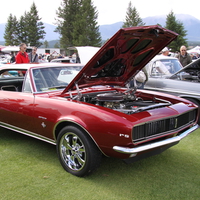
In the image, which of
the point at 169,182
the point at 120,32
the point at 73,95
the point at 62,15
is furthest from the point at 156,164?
the point at 62,15

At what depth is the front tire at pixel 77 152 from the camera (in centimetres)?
293

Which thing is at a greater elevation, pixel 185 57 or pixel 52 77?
pixel 185 57

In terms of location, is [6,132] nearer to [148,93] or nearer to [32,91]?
[32,91]

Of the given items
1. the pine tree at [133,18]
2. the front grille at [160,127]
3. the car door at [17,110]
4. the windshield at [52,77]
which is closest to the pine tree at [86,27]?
the pine tree at [133,18]

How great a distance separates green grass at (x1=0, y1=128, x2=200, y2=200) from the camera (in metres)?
2.73

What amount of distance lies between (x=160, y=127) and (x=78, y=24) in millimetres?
57320

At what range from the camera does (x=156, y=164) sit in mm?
3521

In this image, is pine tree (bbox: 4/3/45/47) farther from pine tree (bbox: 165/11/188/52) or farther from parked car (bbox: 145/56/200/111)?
parked car (bbox: 145/56/200/111)

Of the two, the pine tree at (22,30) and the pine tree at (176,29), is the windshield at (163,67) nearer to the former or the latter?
the pine tree at (176,29)

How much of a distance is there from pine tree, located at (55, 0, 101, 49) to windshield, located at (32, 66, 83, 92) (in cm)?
5316

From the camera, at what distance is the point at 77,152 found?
3104 millimetres

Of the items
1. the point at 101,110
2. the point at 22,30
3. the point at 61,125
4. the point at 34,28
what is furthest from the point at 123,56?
the point at 22,30

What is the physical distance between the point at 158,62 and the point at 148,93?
9.83 feet

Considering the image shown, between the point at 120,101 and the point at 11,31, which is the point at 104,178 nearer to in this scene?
the point at 120,101
